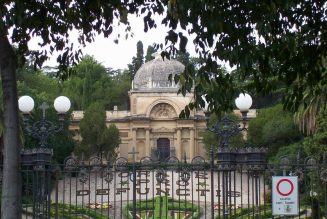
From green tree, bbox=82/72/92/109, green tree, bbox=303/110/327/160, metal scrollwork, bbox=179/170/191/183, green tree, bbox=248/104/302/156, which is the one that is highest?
green tree, bbox=82/72/92/109

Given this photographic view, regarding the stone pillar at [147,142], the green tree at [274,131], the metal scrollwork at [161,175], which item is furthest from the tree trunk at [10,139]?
the stone pillar at [147,142]

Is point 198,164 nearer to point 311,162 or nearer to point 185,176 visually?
point 185,176

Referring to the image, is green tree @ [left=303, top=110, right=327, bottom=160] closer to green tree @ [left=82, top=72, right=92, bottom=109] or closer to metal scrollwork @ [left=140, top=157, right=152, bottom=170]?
metal scrollwork @ [left=140, top=157, right=152, bottom=170]

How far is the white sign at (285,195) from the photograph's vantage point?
9.62 metres

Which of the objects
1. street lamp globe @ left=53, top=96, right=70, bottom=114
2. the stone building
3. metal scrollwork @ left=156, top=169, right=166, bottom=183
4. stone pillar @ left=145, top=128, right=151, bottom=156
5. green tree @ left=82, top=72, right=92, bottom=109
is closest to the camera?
metal scrollwork @ left=156, top=169, right=166, bottom=183

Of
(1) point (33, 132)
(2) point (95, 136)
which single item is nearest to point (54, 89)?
(2) point (95, 136)

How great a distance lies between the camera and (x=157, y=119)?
52781 millimetres

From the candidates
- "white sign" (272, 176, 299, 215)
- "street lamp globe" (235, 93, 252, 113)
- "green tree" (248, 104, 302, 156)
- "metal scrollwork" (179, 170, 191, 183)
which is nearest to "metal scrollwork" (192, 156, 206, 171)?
"metal scrollwork" (179, 170, 191, 183)

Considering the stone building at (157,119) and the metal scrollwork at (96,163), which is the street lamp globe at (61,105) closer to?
the metal scrollwork at (96,163)

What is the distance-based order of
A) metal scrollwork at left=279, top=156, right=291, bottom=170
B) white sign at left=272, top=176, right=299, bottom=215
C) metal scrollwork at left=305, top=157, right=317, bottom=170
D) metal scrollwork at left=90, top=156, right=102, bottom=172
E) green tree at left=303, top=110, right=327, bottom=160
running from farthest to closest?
green tree at left=303, top=110, right=327, bottom=160 → metal scrollwork at left=90, top=156, right=102, bottom=172 → metal scrollwork at left=305, top=157, right=317, bottom=170 → metal scrollwork at left=279, top=156, right=291, bottom=170 → white sign at left=272, top=176, right=299, bottom=215

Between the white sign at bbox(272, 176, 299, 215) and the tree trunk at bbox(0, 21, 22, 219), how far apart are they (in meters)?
3.69

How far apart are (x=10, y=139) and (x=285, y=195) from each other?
4037 mm

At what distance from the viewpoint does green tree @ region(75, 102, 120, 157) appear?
4478 cm

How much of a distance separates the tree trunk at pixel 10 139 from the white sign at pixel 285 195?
3692 millimetres
